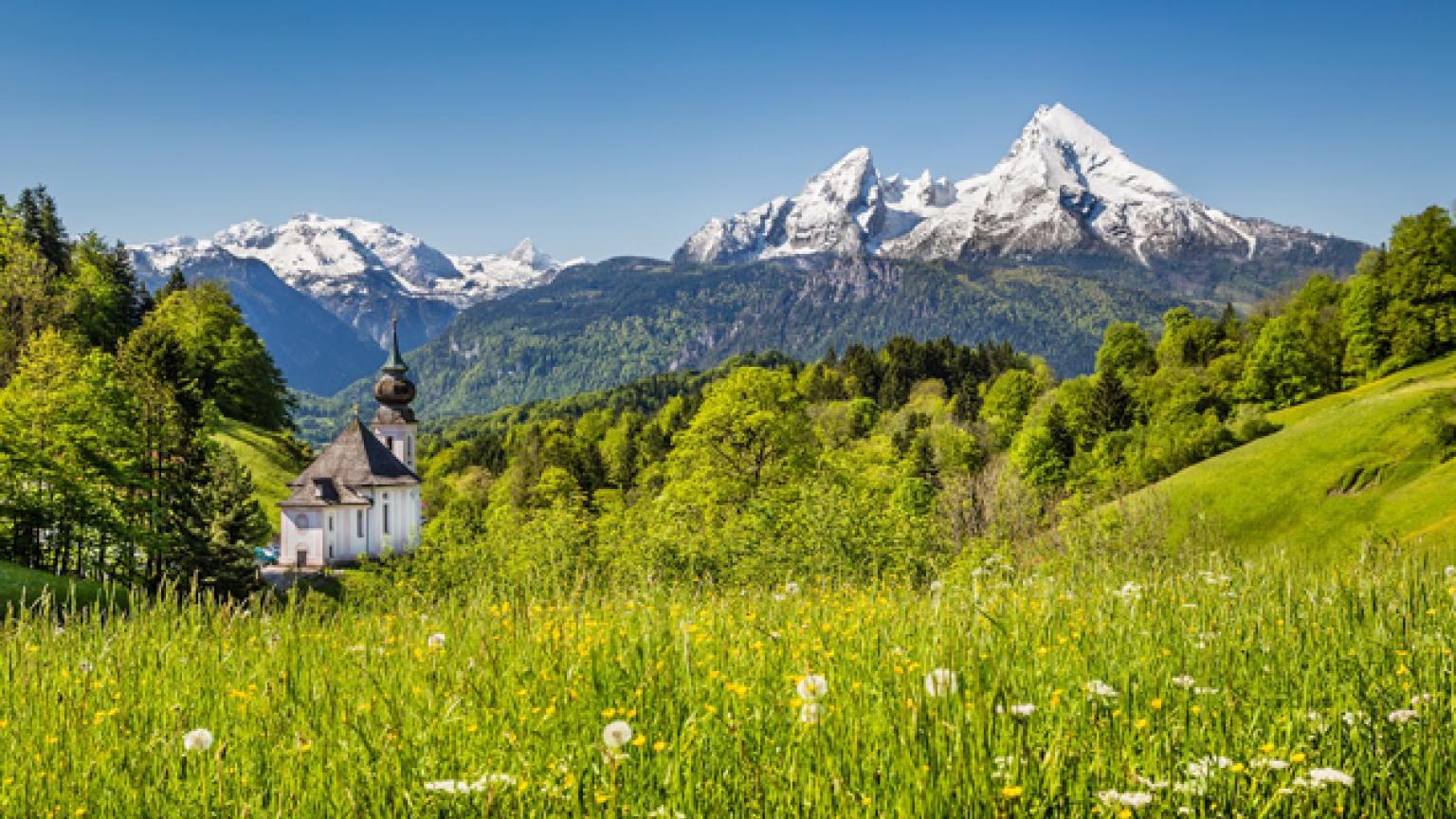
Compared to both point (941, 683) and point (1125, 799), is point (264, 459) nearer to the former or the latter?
point (941, 683)

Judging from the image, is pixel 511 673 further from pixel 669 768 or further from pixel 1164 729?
pixel 1164 729

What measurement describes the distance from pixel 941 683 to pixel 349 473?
89003mm

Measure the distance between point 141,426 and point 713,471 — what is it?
29.8 m

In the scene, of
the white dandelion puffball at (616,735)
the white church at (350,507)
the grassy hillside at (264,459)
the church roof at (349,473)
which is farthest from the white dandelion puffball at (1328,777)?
the church roof at (349,473)

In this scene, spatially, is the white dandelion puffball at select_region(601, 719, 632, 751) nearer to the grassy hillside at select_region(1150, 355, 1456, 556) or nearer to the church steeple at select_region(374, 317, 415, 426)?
the grassy hillside at select_region(1150, 355, 1456, 556)

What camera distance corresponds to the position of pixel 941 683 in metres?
3.19

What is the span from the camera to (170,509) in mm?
49844

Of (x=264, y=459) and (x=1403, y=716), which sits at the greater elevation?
(x=1403, y=716)

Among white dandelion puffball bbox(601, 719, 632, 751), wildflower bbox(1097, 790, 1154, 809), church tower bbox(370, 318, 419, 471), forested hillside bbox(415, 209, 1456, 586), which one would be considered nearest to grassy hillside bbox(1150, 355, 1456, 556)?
forested hillside bbox(415, 209, 1456, 586)

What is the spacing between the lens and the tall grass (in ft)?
10.3

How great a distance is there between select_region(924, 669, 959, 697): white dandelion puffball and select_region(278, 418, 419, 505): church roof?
278 feet

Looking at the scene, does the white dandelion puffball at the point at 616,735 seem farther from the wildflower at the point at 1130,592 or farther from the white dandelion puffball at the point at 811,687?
the wildflower at the point at 1130,592

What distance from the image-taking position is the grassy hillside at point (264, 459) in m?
79.7

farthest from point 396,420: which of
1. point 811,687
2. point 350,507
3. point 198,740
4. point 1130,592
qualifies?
point 811,687
